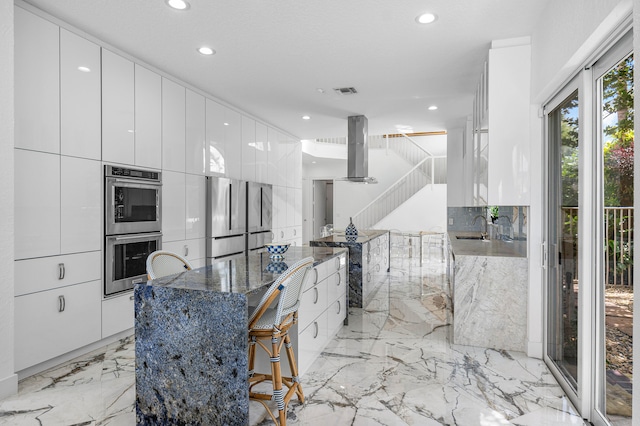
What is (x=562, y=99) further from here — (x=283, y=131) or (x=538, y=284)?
(x=283, y=131)

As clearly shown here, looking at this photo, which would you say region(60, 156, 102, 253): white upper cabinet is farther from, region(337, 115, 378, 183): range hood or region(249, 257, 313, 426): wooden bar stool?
region(337, 115, 378, 183): range hood

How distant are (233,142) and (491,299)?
3.61 meters

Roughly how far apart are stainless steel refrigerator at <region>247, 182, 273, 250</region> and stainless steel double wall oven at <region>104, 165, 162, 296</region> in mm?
1588

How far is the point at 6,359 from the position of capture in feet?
7.70

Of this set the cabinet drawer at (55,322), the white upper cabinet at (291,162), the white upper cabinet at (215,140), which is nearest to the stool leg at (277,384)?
the cabinet drawer at (55,322)

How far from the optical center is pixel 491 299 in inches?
125

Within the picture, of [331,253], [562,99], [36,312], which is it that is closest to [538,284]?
[562,99]

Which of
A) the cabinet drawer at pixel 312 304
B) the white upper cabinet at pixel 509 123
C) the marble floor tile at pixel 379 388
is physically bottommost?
the marble floor tile at pixel 379 388

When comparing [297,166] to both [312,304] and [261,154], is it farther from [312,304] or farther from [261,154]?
[312,304]

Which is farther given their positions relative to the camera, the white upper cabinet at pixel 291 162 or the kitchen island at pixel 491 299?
the white upper cabinet at pixel 291 162

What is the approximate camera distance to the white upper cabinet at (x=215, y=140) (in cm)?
453

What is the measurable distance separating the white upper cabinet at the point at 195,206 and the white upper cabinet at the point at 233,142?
0.57 metres

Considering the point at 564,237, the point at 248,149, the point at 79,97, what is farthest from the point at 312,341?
the point at 248,149

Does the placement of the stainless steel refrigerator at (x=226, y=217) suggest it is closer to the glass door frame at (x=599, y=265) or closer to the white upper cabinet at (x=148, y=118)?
the white upper cabinet at (x=148, y=118)
